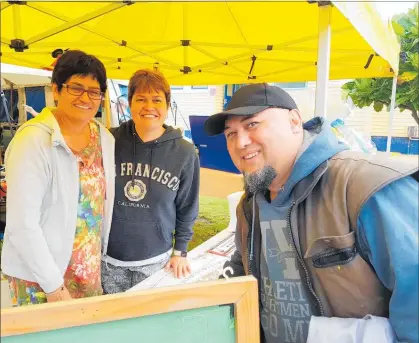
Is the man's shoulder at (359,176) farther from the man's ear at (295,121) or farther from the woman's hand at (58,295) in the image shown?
the woman's hand at (58,295)

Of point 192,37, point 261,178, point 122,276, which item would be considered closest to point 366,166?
point 261,178

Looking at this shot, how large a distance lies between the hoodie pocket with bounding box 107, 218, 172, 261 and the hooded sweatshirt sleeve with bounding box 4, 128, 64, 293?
475mm

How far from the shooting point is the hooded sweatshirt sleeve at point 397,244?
758mm

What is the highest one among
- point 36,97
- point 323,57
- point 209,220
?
point 36,97

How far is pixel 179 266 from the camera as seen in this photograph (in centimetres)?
192

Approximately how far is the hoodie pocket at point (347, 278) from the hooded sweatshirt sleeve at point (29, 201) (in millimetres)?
1064

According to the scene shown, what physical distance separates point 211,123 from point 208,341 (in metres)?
0.67

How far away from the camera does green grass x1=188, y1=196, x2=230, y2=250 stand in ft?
17.2

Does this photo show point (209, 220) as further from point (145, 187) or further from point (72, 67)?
point (72, 67)

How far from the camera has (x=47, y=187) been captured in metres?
1.40

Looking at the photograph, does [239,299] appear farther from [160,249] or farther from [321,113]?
[321,113]

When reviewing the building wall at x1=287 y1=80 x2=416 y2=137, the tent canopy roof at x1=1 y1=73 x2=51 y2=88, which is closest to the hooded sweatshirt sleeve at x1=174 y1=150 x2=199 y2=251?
the tent canopy roof at x1=1 y1=73 x2=51 y2=88

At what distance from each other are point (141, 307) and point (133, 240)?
1115mm

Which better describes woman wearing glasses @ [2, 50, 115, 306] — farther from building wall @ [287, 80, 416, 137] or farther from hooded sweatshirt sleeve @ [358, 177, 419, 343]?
building wall @ [287, 80, 416, 137]
